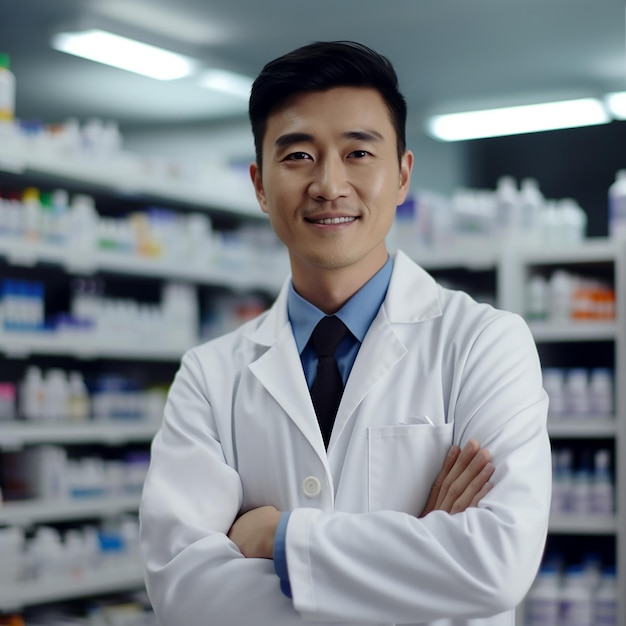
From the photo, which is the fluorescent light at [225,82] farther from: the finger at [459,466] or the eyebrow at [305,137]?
the finger at [459,466]

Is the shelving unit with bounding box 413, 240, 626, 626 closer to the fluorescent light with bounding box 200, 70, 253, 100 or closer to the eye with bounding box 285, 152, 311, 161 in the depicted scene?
the eye with bounding box 285, 152, 311, 161

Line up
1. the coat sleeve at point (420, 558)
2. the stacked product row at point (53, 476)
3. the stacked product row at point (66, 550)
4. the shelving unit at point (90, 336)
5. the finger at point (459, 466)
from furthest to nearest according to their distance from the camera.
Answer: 1. the stacked product row at point (53, 476)
2. the shelving unit at point (90, 336)
3. the stacked product row at point (66, 550)
4. the finger at point (459, 466)
5. the coat sleeve at point (420, 558)

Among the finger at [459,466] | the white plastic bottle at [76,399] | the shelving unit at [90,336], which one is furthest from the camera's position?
the white plastic bottle at [76,399]

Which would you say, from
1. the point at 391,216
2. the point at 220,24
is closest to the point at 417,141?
the point at 220,24

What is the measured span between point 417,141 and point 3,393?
5.78 m

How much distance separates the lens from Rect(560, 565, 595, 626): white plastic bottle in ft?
14.5

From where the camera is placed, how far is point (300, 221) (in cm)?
188

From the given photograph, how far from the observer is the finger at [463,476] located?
1745mm

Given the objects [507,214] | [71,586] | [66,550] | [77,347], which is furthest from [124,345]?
[507,214]

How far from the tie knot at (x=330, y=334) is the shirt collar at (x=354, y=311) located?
1 centimetres

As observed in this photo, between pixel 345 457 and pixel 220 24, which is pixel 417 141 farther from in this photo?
pixel 345 457

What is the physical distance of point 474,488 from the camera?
1739mm

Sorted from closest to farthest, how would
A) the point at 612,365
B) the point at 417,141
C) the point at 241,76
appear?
the point at 612,365
the point at 241,76
the point at 417,141

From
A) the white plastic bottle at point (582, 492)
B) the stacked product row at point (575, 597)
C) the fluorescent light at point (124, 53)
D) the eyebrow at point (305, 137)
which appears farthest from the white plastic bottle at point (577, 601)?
the fluorescent light at point (124, 53)
